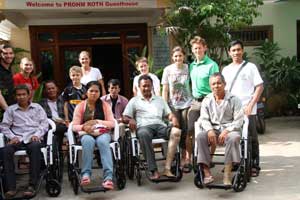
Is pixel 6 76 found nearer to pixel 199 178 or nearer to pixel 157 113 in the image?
pixel 157 113

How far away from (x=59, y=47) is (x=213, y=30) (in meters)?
4.46

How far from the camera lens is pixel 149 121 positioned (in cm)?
537

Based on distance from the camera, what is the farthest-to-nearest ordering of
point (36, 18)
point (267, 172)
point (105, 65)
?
point (105, 65)
point (36, 18)
point (267, 172)

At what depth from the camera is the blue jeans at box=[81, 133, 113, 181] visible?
15.8 ft

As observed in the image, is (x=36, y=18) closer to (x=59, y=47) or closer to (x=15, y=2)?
(x=59, y=47)

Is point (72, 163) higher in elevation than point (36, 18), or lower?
lower

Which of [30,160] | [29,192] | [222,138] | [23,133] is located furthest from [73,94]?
[222,138]

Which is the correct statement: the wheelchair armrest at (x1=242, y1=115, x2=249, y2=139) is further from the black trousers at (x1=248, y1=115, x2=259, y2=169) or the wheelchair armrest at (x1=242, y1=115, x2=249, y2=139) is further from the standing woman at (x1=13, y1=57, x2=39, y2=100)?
the standing woman at (x1=13, y1=57, x2=39, y2=100)

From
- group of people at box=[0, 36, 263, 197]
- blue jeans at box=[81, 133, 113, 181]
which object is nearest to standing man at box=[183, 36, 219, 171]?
group of people at box=[0, 36, 263, 197]

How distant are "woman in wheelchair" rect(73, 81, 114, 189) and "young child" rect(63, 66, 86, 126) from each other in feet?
1.94

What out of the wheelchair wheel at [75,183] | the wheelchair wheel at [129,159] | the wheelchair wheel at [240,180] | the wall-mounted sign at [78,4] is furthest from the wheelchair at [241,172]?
the wall-mounted sign at [78,4]

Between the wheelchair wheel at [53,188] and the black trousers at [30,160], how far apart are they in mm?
175

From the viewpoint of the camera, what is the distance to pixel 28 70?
576 cm

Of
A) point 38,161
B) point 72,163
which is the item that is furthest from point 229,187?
point 38,161
